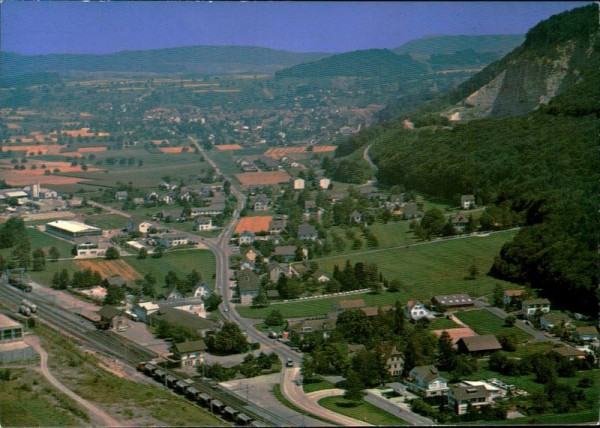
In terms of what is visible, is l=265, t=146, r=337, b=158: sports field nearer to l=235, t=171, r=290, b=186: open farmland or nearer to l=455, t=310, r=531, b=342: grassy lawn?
l=235, t=171, r=290, b=186: open farmland

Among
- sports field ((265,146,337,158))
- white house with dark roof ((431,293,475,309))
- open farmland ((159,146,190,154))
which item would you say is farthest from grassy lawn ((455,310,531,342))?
open farmland ((159,146,190,154))

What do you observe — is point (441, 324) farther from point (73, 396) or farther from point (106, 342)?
point (73, 396)

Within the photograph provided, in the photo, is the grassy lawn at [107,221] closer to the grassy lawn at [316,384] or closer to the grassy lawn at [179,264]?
the grassy lawn at [179,264]

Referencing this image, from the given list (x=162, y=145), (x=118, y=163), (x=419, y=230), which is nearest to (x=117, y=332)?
(x=419, y=230)

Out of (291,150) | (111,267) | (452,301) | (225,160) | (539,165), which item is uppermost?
(539,165)

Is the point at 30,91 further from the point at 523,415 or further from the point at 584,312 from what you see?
the point at 523,415

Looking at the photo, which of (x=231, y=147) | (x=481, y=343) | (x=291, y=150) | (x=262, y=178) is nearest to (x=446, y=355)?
(x=481, y=343)
